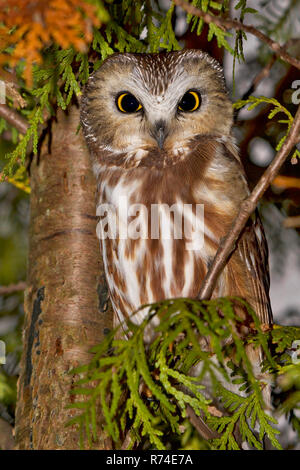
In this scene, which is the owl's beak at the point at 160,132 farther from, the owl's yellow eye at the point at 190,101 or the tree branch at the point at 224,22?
the tree branch at the point at 224,22

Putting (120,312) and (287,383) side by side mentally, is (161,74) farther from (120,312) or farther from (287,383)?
(287,383)

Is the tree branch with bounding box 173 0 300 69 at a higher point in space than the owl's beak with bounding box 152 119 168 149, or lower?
lower

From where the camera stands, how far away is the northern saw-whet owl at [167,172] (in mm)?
2344

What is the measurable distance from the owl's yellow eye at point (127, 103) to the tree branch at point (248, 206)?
3.51 feet

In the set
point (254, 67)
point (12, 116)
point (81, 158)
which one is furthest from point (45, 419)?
point (254, 67)

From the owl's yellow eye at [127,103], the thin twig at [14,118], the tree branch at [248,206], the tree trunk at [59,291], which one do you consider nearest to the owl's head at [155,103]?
the owl's yellow eye at [127,103]

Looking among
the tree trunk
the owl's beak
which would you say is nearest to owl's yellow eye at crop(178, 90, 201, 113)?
the owl's beak

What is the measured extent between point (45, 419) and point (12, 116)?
1.52m

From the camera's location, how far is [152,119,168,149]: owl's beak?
244cm

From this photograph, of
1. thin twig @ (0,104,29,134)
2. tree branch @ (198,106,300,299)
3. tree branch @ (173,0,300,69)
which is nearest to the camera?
tree branch @ (173,0,300,69)

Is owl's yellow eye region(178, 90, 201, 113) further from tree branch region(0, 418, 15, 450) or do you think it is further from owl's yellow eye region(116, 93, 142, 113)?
tree branch region(0, 418, 15, 450)

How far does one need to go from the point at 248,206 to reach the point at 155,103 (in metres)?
0.99

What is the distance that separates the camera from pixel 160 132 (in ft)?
8.02

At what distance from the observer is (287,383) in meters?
A: 1.89
